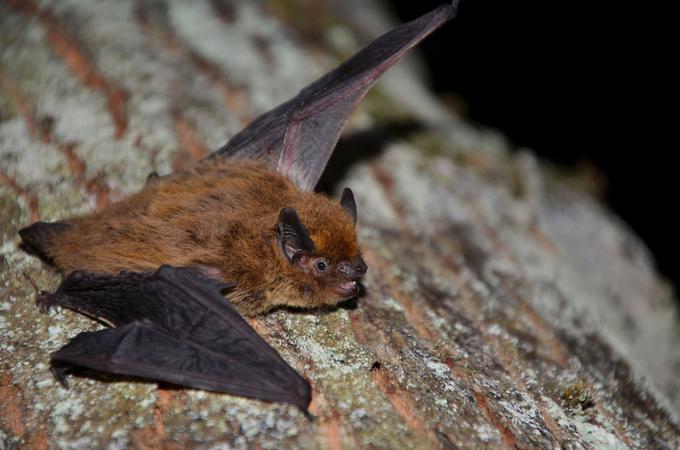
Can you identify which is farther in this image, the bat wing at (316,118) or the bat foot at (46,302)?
the bat wing at (316,118)

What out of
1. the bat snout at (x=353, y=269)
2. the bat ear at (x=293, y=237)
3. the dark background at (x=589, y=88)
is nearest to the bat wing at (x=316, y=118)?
the bat ear at (x=293, y=237)

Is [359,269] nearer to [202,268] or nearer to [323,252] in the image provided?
[323,252]

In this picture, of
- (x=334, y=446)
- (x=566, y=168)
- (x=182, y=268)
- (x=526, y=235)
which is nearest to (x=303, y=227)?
(x=182, y=268)

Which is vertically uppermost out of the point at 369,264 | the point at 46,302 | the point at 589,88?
the point at 589,88

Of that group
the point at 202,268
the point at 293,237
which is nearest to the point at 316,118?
the point at 293,237

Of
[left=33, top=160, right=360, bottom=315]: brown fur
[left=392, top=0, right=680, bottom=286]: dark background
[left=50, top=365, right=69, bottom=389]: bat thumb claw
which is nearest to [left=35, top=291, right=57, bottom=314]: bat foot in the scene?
[left=33, top=160, right=360, bottom=315]: brown fur

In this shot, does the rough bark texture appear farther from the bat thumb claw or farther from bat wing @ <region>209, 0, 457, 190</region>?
bat wing @ <region>209, 0, 457, 190</region>

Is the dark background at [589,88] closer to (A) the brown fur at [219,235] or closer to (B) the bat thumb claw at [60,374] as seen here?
(A) the brown fur at [219,235]

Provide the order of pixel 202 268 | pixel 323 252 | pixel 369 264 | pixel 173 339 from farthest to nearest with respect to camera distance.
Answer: pixel 369 264, pixel 323 252, pixel 202 268, pixel 173 339
